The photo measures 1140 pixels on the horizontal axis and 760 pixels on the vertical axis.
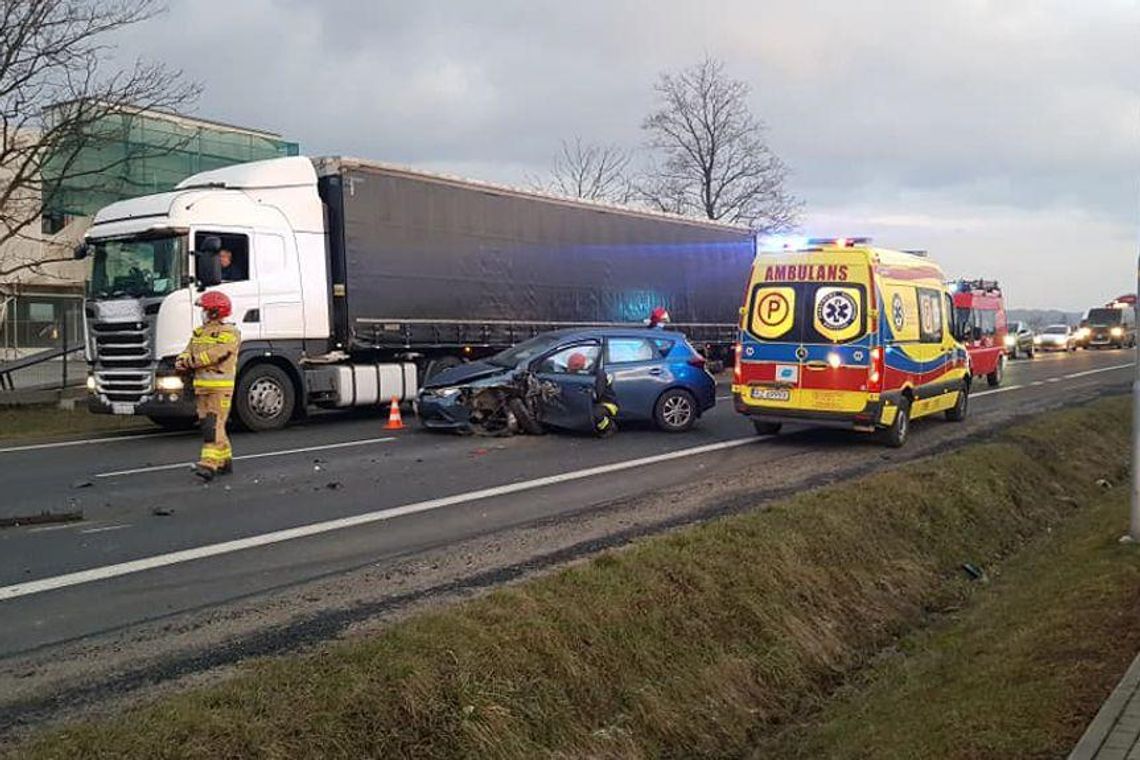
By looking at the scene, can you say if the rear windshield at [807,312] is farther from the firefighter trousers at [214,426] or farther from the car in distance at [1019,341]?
the car in distance at [1019,341]

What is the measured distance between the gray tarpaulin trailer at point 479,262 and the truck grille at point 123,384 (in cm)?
319

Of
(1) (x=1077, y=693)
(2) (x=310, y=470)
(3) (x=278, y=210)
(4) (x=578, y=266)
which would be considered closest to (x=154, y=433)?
(3) (x=278, y=210)

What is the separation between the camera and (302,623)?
527 cm

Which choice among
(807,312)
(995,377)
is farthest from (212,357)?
(995,377)

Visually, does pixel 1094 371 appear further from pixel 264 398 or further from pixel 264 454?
pixel 264 454

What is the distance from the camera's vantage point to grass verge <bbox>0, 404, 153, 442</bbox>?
1443 cm

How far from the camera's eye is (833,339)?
11969 millimetres

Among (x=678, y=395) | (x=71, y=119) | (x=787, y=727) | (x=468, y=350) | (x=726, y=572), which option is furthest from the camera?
(x=468, y=350)

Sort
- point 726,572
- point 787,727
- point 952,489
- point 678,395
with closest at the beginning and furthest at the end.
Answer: point 787,727 → point 726,572 → point 952,489 → point 678,395

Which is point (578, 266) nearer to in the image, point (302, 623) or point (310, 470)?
point (310, 470)

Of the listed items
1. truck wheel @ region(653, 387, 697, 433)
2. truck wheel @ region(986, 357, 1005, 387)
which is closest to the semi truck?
truck wheel @ region(653, 387, 697, 433)

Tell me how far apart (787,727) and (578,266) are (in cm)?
1539

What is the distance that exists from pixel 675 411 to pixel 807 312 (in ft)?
8.57

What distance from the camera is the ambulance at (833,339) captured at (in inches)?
466
